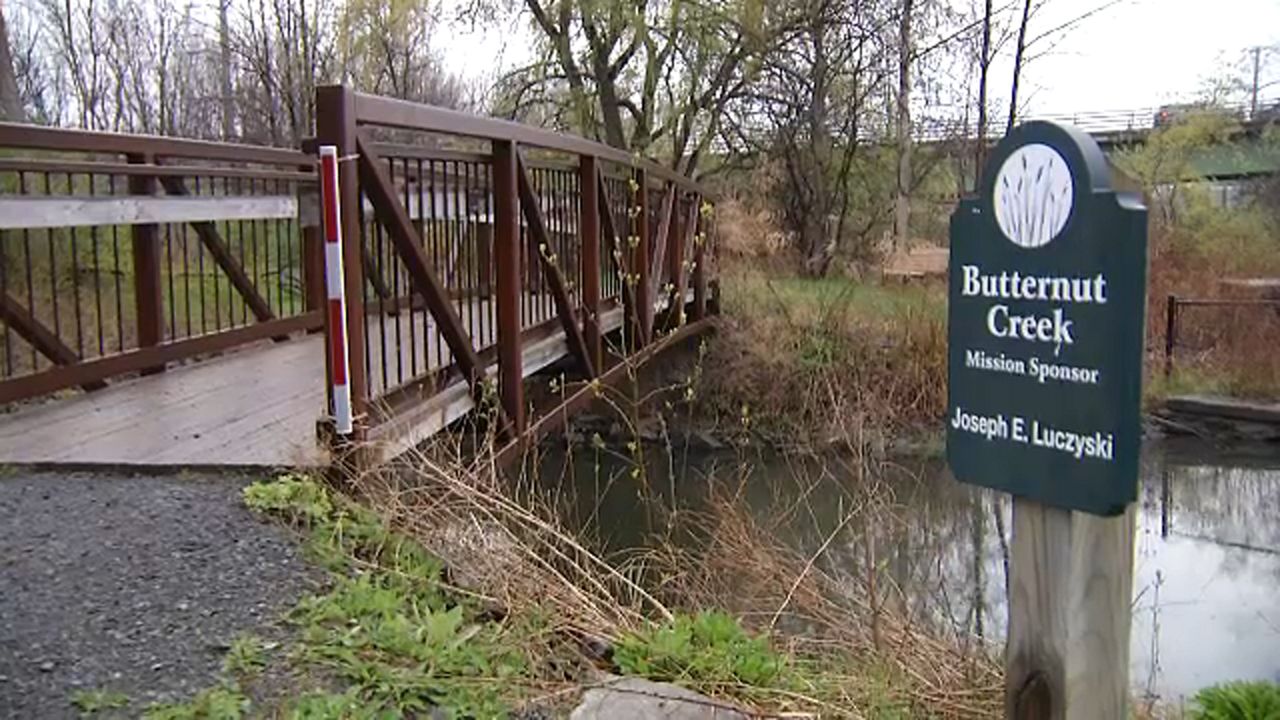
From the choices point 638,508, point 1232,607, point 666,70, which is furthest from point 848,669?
point 666,70

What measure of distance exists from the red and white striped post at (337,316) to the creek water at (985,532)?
1575 mm

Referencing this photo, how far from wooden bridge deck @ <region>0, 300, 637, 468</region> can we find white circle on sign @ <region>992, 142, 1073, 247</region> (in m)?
2.90

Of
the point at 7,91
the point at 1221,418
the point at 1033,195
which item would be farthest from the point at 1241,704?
the point at 1221,418

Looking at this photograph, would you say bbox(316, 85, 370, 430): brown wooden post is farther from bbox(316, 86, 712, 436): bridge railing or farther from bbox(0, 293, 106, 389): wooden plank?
bbox(0, 293, 106, 389): wooden plank

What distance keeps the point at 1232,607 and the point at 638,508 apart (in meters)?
5.52

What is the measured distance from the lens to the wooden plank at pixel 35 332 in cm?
605

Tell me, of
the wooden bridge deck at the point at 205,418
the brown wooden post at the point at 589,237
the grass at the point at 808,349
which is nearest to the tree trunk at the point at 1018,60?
the grass at the point at 808,349

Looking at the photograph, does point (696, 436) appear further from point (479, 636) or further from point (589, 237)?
point (479, 636)

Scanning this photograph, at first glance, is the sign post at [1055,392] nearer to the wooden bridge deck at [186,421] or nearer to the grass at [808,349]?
the wooden bridge deck at [186,421]

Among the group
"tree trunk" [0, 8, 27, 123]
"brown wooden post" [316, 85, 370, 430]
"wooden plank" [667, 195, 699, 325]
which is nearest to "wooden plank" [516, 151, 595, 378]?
"brown wooden post" [316, 85, 370, 430]

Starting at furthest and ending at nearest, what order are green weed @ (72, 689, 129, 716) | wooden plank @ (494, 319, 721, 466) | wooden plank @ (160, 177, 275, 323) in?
wooden plank @ (160, 177, 275, 323)
wooden plank @ (494, 319, 721, 466)
green weed @ (72, 689, 129, 716)

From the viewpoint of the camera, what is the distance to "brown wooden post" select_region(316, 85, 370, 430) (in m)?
4.09

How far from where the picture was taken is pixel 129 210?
613 cm

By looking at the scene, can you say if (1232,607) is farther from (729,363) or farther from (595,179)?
(729,363)
